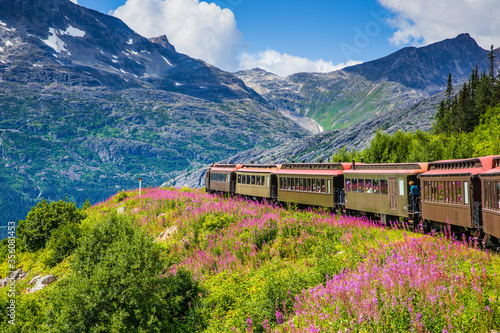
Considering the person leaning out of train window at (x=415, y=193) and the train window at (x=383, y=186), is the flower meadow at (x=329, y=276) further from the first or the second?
the train window at (x=383, y=186)

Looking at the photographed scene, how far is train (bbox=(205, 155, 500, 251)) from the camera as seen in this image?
11938mm

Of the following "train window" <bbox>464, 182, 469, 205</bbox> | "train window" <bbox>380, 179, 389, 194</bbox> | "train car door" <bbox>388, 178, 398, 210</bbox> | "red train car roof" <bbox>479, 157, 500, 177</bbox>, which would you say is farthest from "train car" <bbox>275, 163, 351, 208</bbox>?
"red train car roof" <bbox>479, 157, 500, 177</bbox>

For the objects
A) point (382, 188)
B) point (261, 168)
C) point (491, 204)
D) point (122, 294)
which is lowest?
point (122, 294)

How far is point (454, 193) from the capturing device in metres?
13.5

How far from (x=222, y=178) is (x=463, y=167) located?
84.3 feet

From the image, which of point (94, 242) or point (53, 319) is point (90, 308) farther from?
point (94, 242)

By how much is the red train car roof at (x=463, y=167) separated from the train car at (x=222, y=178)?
2080 cm

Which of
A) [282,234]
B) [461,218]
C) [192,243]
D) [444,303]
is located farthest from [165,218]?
[444,303]

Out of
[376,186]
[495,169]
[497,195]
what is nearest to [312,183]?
[376,186]

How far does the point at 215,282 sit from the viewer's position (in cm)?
1072

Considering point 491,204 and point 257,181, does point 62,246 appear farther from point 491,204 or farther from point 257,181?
point 491,204

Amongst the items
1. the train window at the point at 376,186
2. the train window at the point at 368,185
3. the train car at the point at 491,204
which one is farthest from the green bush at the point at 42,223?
the train car at the point at 491,204

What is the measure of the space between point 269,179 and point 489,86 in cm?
8095

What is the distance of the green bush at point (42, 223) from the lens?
74.7 feet
